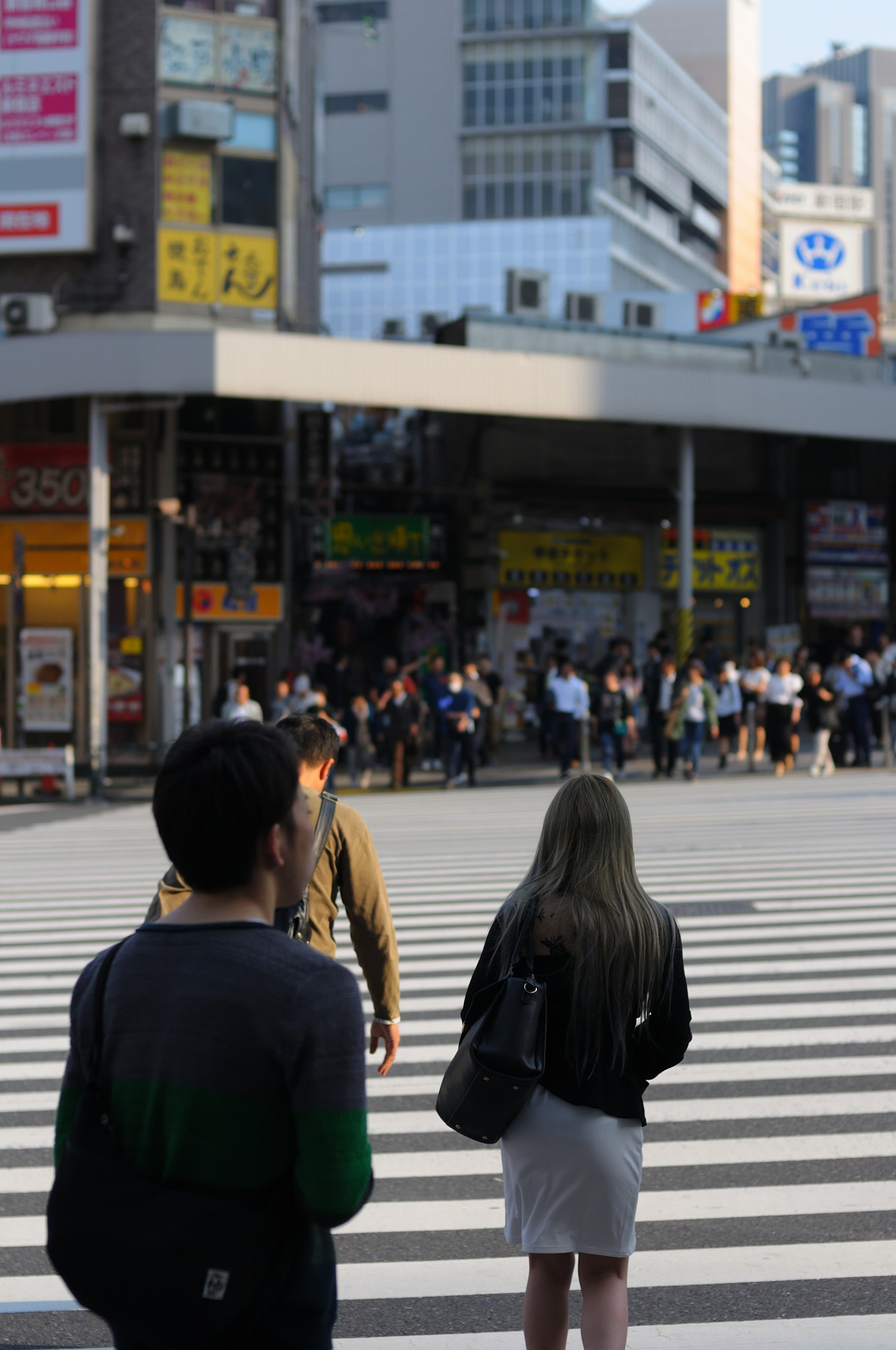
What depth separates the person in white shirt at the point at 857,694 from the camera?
25047 millimetres

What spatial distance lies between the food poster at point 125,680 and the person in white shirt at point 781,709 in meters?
11.6

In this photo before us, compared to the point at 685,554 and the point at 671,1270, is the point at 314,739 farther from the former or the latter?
the point at 685,554

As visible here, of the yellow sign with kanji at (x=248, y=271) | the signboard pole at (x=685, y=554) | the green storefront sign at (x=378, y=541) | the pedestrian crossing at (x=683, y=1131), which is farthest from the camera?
the green storefront sign at (x=378, y=541)

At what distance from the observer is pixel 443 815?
19469 millimetres

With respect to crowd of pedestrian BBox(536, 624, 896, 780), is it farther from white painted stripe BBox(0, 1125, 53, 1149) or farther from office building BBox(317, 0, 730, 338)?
→ office building BBox(317, 0, 730, 338)

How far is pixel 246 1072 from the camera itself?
2.17 meters

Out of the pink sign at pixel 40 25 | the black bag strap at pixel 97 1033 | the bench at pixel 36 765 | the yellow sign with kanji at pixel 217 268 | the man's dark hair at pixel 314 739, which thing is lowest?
the bench at pixel 36 765

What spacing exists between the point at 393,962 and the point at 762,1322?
55.7 inches

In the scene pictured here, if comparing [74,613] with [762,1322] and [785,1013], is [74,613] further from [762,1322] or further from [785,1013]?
[762,1322]

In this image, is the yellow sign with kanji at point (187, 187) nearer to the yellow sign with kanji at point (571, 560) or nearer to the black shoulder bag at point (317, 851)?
the yellow sign with kanji at point (571, 560)

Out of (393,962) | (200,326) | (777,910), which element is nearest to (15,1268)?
(393,962)

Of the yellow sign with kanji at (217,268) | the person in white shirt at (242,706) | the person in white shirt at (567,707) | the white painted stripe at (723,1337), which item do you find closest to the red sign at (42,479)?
the yellow sign with kanji at (217,268)

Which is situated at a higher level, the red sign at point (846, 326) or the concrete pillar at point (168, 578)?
the red sign at point (846, 326)

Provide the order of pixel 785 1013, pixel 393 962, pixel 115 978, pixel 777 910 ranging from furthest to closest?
pixel 777 910, pixel 785 1013, pixel 393 962, pixel 115 978
